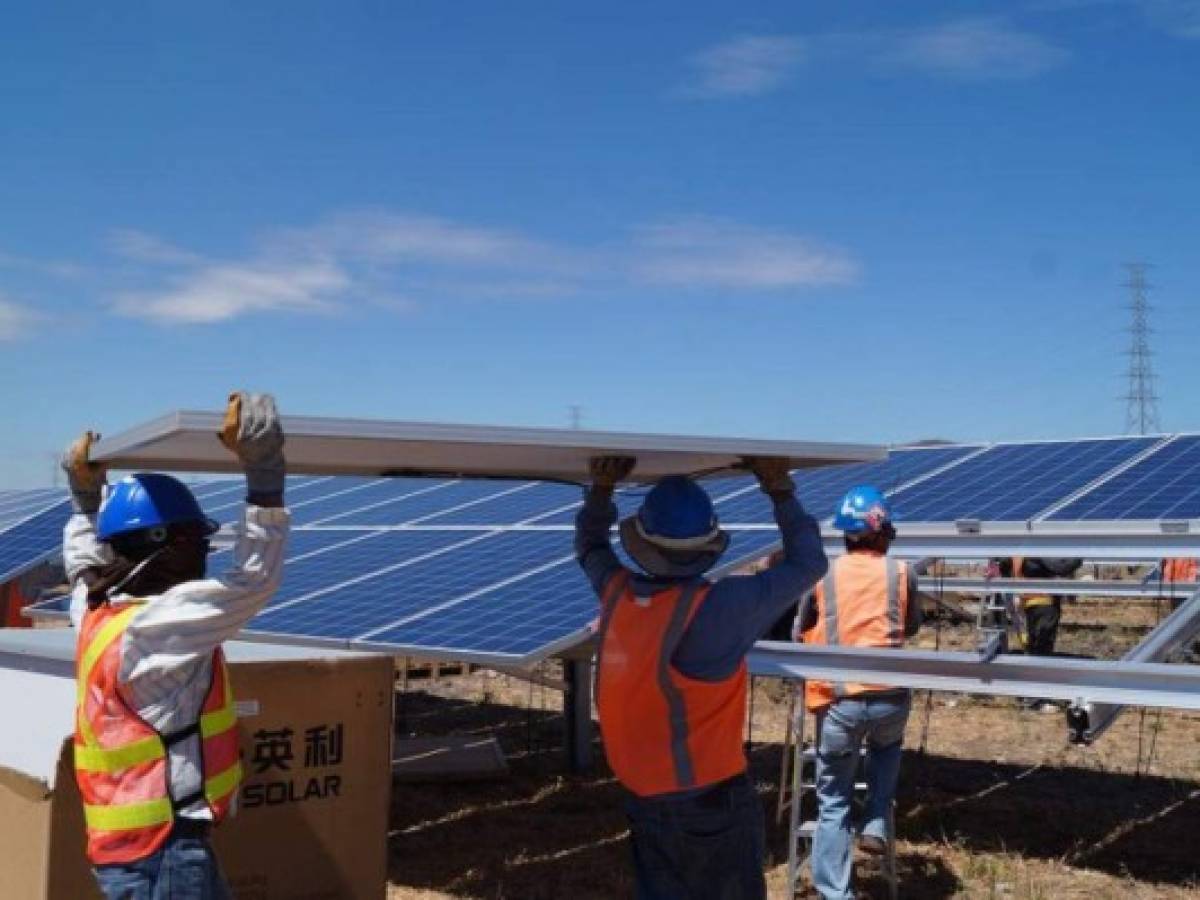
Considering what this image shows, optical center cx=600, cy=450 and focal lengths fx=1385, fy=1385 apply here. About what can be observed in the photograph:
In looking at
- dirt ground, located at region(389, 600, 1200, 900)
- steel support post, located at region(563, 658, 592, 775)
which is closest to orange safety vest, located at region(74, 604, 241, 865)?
dirt ground, located at region(389, 600, 1200, 900)

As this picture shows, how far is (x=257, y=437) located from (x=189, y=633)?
565 millimetres

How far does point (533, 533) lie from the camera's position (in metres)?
10.5

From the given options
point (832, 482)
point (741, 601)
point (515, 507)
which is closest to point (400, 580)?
point (515, 507)

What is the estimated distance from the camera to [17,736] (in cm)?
452

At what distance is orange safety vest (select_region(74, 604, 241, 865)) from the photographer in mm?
3555

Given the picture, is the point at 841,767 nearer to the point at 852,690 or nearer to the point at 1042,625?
the point at 852,690

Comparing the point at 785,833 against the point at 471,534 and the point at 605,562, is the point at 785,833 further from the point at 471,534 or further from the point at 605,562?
the point at 605,562

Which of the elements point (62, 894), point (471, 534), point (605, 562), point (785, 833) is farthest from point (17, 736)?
point (471, 534)

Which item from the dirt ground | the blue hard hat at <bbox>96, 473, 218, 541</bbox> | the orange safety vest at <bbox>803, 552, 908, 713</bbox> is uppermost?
the blue hard hat at <bbox>96, 473, 218, 541</bbox>

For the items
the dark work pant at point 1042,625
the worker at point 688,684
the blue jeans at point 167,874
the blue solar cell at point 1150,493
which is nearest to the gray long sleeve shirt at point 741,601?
the worker at point 688,684

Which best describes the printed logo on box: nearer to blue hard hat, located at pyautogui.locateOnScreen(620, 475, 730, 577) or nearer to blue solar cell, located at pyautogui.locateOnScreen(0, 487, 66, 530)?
blue hard hat, located at pyautogui.locateOnScreen(620, 475, 730, 577)

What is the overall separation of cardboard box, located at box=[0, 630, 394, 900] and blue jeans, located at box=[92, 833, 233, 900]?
2.52ft

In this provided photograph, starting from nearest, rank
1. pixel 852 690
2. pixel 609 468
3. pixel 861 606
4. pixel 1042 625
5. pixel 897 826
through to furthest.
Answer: pixel 609 468 → pixel 852 690 → pixel 861 606 → pixel 897 826 → pixel 1042 625

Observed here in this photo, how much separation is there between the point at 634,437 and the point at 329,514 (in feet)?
35.2
